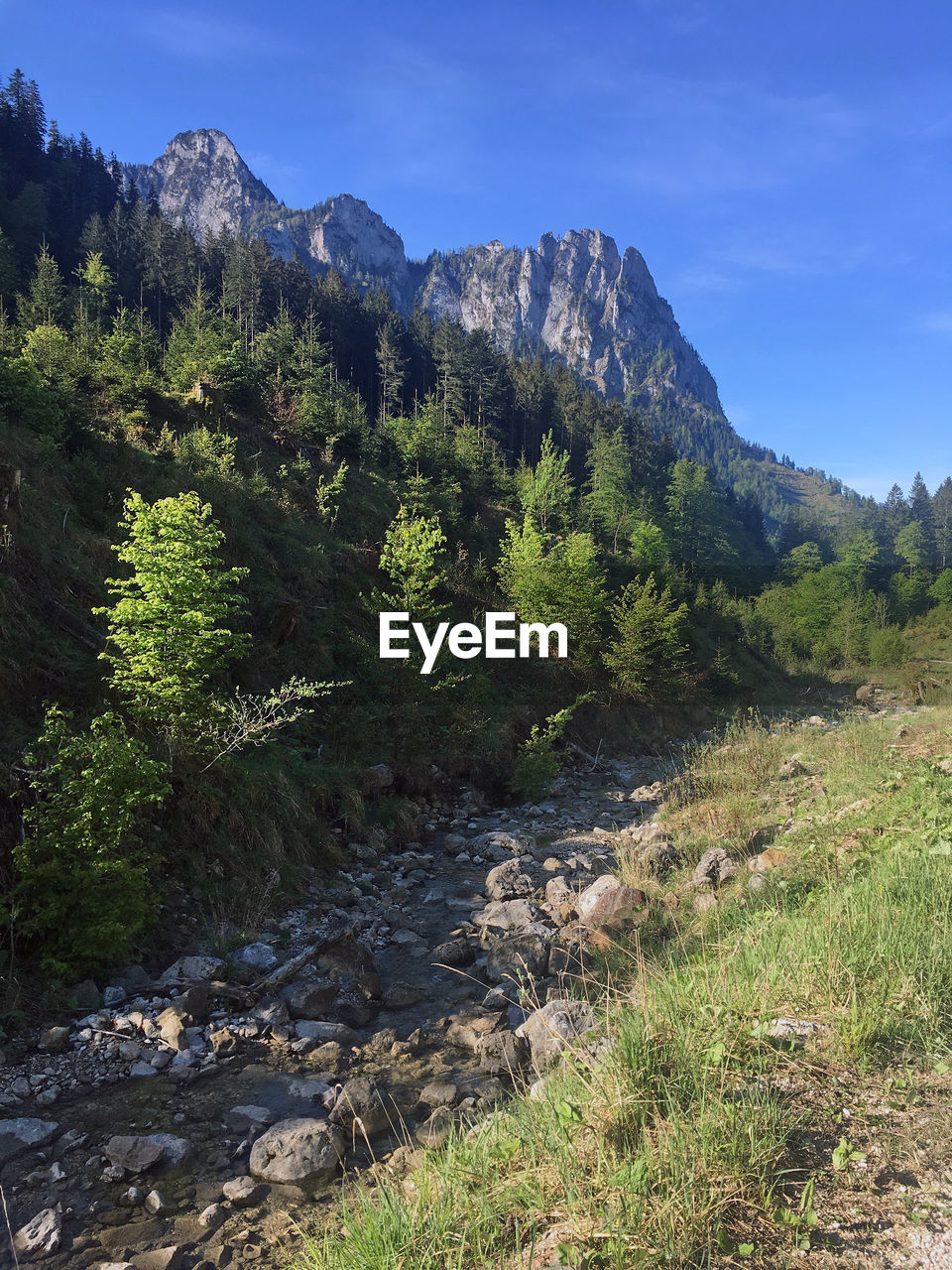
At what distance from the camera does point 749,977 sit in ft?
14.3

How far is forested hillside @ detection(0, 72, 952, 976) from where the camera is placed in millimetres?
7152

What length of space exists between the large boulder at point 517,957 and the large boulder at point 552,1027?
1.36 metres

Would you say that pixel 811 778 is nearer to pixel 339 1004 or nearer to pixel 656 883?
pixel 656 883

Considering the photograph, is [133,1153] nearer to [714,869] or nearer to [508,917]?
[508,917]

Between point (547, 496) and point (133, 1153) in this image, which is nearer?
point (133, 1153)

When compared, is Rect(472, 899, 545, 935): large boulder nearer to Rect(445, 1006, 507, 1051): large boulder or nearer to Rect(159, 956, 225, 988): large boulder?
Rect(445, 1006, 507, 1051): large boulder

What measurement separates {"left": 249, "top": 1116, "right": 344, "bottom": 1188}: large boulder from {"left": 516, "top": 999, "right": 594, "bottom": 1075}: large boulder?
1438 millimetres

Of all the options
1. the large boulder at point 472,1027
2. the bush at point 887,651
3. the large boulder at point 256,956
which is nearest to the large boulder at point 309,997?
the large boulder at point 256,956

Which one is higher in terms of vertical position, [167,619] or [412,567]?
[412,567]

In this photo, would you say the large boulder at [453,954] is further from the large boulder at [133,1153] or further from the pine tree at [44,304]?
the pine tree at [44,304]

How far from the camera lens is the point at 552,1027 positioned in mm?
5082

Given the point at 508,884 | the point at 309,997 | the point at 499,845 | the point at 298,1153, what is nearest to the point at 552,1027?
the point at 298,1153

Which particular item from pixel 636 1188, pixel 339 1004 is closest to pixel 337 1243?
pixel 636 1188

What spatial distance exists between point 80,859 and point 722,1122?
18.7ft
